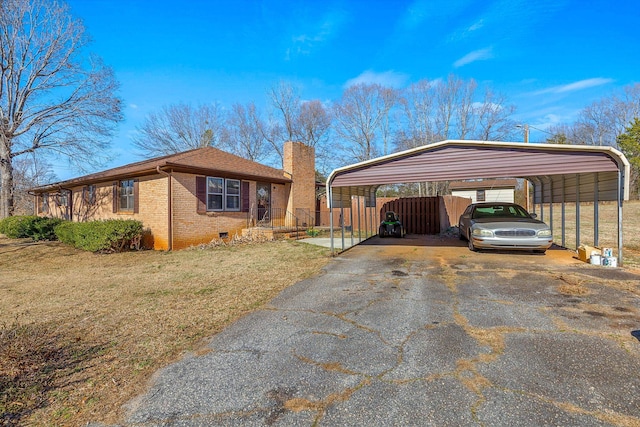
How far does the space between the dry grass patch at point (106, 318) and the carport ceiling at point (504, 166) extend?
2.89m

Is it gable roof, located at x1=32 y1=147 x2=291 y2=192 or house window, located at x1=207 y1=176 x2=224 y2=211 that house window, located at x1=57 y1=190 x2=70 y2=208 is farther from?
house window, located at x1=207 y1=176 x2=224 y2=211

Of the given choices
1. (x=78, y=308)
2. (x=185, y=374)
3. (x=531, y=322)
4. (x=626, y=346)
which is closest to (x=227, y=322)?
(x=185, y=374)

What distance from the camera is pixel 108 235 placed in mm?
10031

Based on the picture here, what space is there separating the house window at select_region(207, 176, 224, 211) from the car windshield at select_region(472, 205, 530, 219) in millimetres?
9393

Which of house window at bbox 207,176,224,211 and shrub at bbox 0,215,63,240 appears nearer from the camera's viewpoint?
house window at bbox 207,176,224,211

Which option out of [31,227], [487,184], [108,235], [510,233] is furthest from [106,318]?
[487,184]

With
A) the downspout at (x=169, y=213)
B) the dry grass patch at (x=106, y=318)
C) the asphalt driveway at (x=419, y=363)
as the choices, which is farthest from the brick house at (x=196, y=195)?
the asphalt driveway at (x=419, y=363)

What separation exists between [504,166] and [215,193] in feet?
32.8

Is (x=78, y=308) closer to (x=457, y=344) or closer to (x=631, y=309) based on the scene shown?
(x=457, y=344)

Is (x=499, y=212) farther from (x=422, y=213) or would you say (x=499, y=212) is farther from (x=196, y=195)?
(x=196, y=195)

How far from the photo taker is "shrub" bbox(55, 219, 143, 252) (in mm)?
10109

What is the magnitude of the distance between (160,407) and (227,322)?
167cm

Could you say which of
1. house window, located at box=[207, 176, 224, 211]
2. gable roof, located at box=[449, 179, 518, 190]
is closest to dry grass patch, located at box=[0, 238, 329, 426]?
house window, located at box=[207, 176, 224, 211]

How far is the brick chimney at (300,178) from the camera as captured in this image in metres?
16.1
